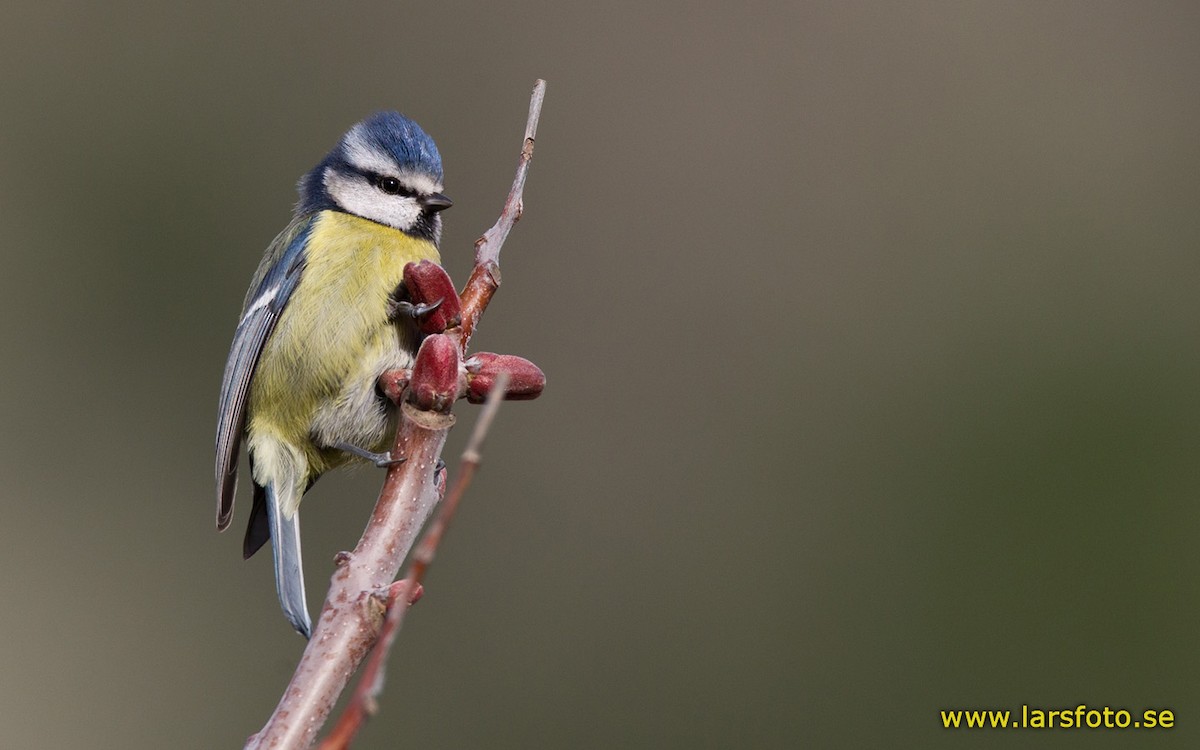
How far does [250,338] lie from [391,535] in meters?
1.25

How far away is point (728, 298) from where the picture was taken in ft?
12.7

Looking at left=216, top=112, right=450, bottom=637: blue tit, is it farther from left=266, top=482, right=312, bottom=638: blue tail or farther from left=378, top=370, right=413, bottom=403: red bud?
left=378, top=370, right=413, bottom=403: red bud

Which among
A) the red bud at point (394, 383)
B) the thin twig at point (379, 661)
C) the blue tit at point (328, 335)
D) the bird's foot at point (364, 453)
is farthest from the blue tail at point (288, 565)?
the thin twig at point (379, 661)

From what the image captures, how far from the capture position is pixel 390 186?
2.17m

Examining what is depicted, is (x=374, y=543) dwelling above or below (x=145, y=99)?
below

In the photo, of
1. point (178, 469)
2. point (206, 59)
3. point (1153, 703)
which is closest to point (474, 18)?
point (206, 59)

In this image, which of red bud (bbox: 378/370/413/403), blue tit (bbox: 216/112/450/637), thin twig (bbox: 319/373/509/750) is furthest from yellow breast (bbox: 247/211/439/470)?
thin twig (bbox: 319/373/509/750)

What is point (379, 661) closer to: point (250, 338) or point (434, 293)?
point (434, 293)

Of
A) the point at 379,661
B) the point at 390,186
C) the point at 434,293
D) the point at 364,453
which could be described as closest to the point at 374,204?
the point at 390,186

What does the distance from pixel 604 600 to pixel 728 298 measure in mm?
1110

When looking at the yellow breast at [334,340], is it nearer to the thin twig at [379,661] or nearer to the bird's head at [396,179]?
the bird's head at [396,179]

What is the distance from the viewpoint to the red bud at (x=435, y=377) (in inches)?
39.3

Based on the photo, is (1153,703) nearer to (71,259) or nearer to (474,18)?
(474,18)

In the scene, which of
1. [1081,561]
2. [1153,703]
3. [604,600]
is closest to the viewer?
[1153,703]
